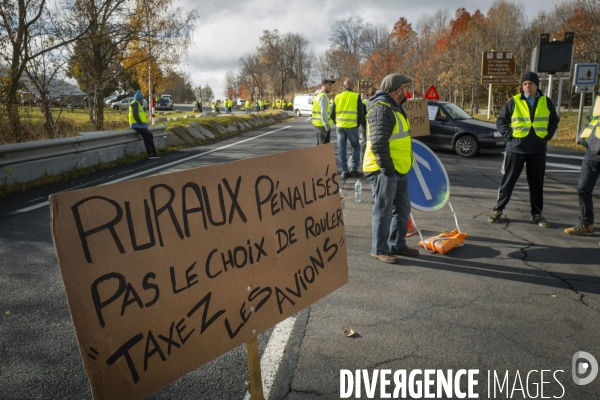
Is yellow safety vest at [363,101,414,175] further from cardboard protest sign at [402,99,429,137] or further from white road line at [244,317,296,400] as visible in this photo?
cardboard protest sign at [402,99,429,137]

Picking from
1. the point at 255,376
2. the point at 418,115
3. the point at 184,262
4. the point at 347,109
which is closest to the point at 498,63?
the point at 347,109

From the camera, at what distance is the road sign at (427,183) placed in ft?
19.0

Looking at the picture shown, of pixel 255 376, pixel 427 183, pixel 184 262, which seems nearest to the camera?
pixel 184 262

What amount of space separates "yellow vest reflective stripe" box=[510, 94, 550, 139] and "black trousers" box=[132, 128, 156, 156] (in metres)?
10.4

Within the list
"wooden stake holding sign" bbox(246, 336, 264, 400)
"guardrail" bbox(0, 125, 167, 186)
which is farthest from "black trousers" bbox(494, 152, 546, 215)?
"guardrail" bbox(0, 125, 167, 186)

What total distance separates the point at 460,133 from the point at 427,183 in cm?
921

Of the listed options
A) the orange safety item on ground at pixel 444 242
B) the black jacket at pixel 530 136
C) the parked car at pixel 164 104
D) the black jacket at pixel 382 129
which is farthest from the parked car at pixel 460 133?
the parked car at pixel 164 104

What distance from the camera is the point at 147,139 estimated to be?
45.0ft

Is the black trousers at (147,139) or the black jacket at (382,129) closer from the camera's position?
the black jacket at (382,129)

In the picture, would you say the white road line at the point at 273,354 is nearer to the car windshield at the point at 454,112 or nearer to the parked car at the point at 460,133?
the parked car at the point at 460,133

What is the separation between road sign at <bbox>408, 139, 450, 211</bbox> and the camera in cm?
580

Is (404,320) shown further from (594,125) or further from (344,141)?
(344,141)

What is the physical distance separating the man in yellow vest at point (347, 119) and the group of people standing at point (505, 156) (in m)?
3.64

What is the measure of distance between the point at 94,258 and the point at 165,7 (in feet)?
70.2
